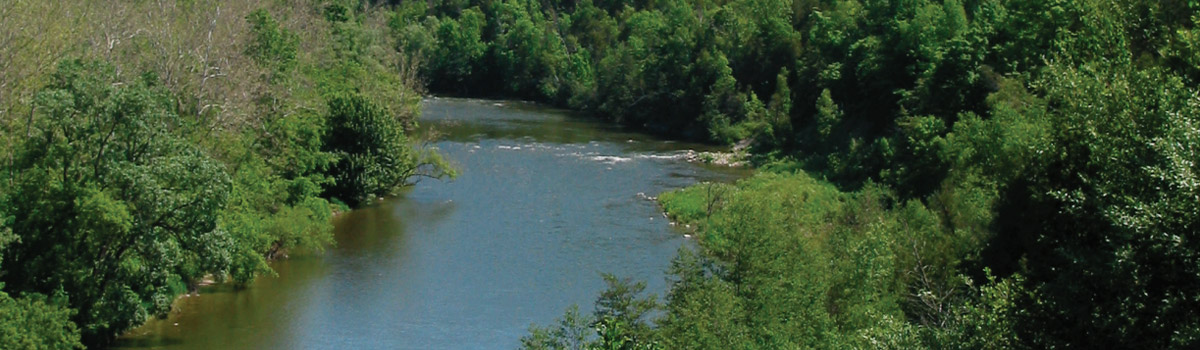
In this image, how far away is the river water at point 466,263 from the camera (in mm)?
38594

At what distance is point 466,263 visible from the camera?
47.3m

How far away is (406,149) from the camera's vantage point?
198ft

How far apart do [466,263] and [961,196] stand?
20819 millimetres

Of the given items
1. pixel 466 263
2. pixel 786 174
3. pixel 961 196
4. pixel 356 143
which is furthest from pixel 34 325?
pixel 786 174

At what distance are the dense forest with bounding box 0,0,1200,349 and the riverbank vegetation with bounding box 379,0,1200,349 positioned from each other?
0.24ft

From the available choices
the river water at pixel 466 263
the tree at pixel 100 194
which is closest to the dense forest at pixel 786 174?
the tree at pixel 100 194

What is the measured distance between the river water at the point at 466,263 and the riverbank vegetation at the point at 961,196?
156 inches

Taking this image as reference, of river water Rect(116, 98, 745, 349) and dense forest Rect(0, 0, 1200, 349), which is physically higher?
dense forest Rect(0, 0, 1200, 349)

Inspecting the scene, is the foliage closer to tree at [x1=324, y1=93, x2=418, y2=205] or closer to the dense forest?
the dense forest

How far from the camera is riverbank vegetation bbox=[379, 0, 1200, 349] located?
16.8 meters

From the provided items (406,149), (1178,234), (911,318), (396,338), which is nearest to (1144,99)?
(1178,234)

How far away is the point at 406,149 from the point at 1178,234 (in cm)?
4751

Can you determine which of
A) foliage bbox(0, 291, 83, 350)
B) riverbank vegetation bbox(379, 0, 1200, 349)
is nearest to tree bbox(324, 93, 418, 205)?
riverbank vegetation bbox(379, 0, 1200, 349)

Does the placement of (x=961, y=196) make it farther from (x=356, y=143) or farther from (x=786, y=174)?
Answer: (x=786, y=174)
